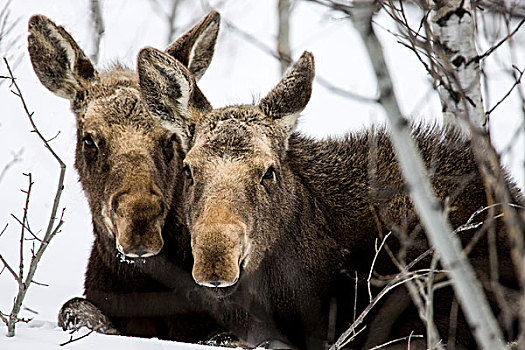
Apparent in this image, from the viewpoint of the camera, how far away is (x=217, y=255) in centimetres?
415

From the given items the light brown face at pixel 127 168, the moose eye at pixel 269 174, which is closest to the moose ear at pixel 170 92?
the light brown face at pixel 127 168

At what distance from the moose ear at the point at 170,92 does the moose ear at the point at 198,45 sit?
95cm

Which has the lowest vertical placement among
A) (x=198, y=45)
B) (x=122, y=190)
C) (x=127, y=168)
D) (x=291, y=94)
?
(x=122, y=190)

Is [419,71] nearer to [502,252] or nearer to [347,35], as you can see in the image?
[347,35]

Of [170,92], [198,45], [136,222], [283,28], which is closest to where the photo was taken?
[136,222]

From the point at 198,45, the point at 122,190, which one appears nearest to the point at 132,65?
the point at 198,45

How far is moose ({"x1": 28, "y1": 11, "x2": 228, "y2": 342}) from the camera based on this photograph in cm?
550

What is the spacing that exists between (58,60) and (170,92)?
135 centimetres

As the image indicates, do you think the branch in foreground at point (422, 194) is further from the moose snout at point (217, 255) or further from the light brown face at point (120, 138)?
the light brown face at point (120, 138)

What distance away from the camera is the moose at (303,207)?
16.0 feet

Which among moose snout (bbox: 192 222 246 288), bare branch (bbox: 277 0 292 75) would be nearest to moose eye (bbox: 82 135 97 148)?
moose snout (bbox: 192 222 246 288)

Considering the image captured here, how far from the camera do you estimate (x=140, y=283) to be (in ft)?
19.5

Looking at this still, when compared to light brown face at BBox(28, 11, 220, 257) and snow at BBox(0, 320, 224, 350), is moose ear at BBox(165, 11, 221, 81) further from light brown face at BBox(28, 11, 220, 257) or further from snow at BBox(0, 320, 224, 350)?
snow at BBox(0, 320, 224, 350)

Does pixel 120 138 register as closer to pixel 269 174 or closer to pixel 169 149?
pixel 169 149
